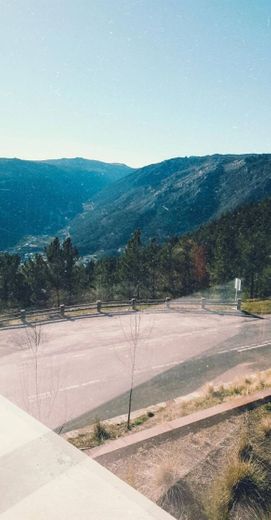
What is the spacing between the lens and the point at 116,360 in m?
11.5

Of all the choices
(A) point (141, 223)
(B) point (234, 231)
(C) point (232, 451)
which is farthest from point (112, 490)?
(A) point (141, 223)

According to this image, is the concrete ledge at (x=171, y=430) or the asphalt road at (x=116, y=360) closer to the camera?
the concrete ledge at (x=171, y=430)

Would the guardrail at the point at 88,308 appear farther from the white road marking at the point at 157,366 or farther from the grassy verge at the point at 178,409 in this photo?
the grassy verge at the point at 178,409

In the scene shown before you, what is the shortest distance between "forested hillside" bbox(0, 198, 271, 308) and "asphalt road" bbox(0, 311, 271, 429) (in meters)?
18.5

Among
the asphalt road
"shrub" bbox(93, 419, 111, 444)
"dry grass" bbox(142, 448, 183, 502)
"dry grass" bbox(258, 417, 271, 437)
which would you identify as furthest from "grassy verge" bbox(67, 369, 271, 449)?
"dry grass" bbox(258, 417, 271, 437)

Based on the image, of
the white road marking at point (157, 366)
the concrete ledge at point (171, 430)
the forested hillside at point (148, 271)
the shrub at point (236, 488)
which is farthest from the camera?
the forested hillside at point (148, 271)

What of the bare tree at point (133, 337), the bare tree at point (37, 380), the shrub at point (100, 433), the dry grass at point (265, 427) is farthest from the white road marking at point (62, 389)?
the dry grass at point (265, 427)

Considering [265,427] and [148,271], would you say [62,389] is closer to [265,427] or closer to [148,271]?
[265,427]

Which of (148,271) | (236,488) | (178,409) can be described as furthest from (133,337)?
(148,271)

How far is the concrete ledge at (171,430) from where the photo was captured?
4082 millimetres

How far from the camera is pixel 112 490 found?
106 inches

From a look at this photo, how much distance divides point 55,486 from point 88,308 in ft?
59.3

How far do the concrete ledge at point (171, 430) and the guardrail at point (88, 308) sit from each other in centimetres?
1297

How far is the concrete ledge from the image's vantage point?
13.4 feet
